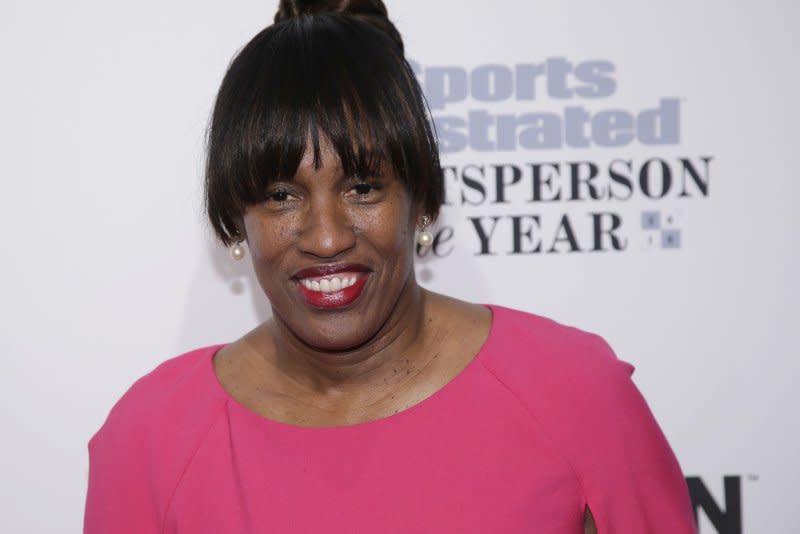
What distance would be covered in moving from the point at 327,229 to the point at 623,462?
17.2 inches

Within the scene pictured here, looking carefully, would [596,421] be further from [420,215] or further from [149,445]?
[149,445]

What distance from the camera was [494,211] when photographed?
1622 mm

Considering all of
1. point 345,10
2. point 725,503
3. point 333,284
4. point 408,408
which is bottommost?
point 725,503

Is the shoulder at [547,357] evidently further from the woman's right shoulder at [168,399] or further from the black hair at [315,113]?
the woman's right shoulder at [168,399]

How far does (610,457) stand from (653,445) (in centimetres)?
8

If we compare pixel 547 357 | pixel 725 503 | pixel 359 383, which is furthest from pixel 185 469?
pixel 725 503

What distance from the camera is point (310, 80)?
3.68ft

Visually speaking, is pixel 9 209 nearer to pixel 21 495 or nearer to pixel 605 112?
pixel 21 495

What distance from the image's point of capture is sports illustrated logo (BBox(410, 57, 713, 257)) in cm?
158

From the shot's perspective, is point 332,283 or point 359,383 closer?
point 332,283

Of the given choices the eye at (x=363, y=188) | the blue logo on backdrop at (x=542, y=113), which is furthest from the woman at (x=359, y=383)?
the blue logo on backdrop at (x=542, y=113)

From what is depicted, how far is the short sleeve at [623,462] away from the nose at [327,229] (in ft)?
1.09

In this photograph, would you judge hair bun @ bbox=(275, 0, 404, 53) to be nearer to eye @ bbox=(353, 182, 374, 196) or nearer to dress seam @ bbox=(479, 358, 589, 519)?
eye @ bbox=(353, 182, 374, 196)

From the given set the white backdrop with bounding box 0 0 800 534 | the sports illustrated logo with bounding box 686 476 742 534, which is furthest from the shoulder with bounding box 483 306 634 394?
the sports illustrated logo with bounding box 686 476 742 534
